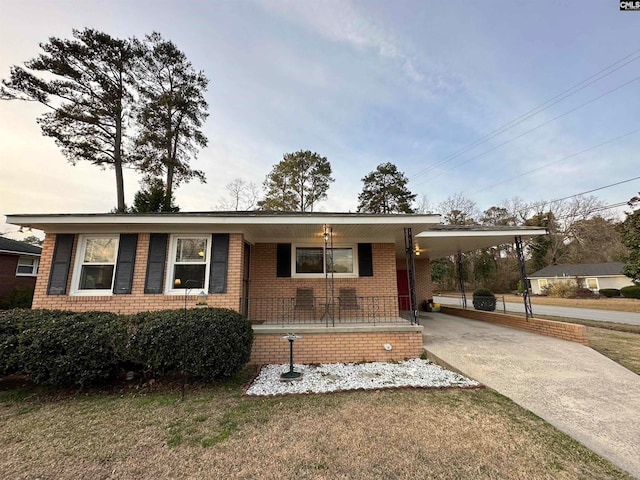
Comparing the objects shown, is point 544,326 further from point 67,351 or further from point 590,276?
point 590,276

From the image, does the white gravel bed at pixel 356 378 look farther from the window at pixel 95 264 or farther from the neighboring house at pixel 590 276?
the neighboring house at pixel 590 276

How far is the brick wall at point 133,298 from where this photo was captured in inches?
221

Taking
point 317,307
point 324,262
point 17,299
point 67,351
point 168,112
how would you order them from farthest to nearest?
point 168,112 < point 17,299 < point 324,262 < point 317,307 < point 67,351

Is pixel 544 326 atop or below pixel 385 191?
below

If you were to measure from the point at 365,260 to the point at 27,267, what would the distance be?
1812 cm

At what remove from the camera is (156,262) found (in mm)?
5824

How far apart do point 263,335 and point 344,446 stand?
11.0 feet

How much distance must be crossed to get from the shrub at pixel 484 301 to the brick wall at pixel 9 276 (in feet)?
70.8

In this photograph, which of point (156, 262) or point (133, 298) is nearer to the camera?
point (133, 298)

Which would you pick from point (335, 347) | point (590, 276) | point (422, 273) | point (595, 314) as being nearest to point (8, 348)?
point (335, 347)

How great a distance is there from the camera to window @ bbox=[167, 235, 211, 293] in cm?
587

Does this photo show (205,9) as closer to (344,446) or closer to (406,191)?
(344,446)

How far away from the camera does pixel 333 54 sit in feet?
35.5

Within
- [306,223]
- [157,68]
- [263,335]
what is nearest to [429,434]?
[263,335]
